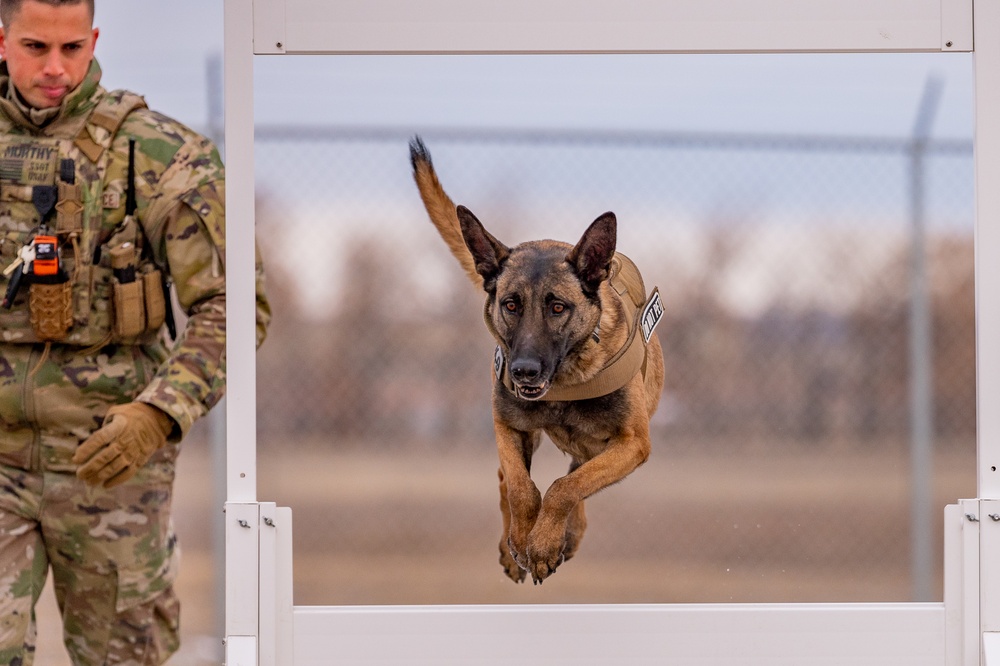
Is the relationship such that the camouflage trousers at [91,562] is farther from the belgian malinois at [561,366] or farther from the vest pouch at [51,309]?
the belgian malinois at [561,366]

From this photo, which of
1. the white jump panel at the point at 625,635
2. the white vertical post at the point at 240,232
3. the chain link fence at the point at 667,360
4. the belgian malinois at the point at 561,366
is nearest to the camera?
the belgian malinois at the point at 561,366

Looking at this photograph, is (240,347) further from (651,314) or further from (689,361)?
(689,361)

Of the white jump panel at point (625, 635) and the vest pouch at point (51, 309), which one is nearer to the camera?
the vest pouch at point (51, 309)

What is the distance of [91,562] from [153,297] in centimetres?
81

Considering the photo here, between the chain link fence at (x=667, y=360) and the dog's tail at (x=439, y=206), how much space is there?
31mm

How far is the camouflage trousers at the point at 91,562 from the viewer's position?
320 centimetres

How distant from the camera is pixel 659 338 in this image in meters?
3.64

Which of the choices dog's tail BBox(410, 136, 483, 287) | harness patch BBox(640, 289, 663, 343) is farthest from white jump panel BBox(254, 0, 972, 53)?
harness patch BBox(640, 289, 663, 343)

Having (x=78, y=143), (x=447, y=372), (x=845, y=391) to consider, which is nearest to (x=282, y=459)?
(x=447, y=372)

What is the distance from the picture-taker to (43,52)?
3.30 metres

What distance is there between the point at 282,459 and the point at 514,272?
99 centimetres

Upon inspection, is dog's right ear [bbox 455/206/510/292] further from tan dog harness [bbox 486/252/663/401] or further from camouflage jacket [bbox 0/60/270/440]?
camouflage jacket [bbox 0/60/270/440]

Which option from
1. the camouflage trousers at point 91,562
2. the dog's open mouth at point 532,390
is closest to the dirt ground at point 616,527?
the camouflage trousers at point 91,562

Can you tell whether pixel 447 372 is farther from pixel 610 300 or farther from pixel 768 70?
pixel 768 70
